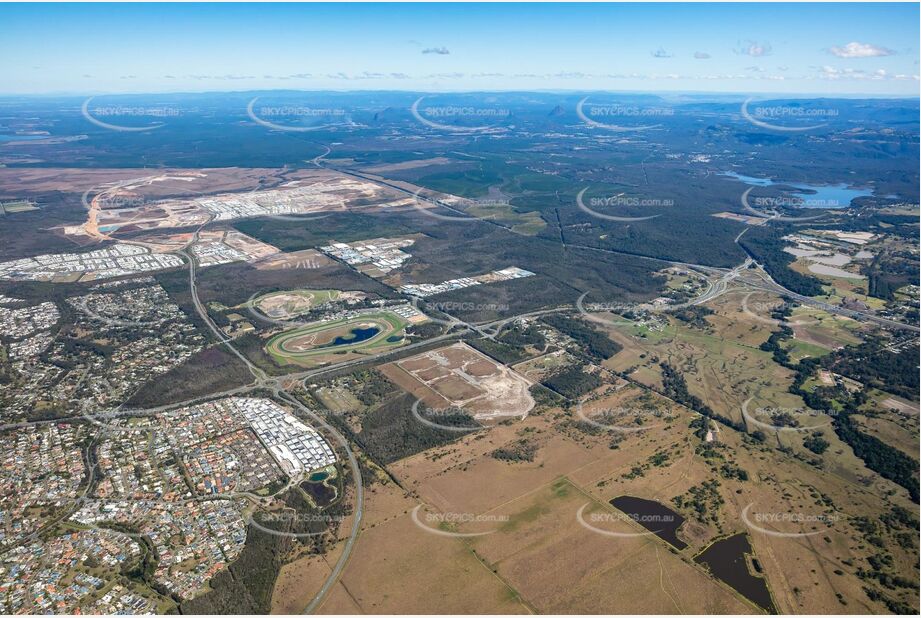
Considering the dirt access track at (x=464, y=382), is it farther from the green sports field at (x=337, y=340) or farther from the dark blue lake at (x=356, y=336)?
the dark blue lake at (x=356, y=336)

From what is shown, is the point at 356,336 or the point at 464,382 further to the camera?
the point at 356,336

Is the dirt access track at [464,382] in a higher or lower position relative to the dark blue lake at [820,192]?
lower

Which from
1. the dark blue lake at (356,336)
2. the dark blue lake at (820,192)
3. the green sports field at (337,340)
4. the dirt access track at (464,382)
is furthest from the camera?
the dark blue lake at (820,192)

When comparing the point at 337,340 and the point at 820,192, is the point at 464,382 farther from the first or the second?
the point at 820,192

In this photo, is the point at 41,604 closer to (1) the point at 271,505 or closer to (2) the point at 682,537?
(1) the point at 271,505

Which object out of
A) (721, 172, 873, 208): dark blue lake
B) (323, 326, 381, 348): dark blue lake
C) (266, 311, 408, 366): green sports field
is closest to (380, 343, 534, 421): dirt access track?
(266, 311, 408, 366): green sports field

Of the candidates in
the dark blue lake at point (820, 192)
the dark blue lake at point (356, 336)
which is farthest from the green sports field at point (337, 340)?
the dark blue lake at point (820, 192)

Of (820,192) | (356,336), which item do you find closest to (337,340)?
(356,336)

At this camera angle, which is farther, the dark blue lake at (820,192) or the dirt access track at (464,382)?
the dark blue lake at (820,192)

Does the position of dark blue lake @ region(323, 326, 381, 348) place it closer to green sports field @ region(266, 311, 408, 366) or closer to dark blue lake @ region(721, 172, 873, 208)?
green sports field @ region(266, 311, 408, 366)
